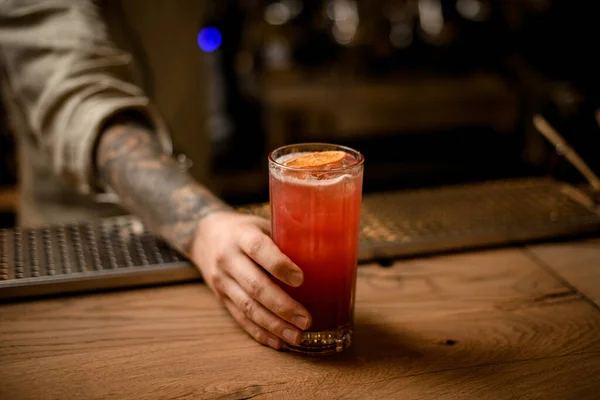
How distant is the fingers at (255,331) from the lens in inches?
35.4

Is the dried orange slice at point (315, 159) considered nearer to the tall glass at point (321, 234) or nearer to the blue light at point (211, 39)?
the tall glass at point (321, 234)

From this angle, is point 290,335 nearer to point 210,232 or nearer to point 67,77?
point 210,232

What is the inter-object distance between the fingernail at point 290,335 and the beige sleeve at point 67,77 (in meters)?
0.59

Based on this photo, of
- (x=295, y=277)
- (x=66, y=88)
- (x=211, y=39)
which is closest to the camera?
(x=295, y=277)

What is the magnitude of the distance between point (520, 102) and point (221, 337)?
3.64 meters

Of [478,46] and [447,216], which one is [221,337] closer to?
[447,216]

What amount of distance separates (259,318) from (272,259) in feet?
0.35

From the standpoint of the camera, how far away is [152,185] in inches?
46.0

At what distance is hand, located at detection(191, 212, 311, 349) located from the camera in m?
0.87

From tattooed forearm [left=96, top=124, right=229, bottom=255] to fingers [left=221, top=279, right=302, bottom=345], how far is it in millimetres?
183

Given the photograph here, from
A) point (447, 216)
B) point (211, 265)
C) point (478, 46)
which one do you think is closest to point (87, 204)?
point (211, 265)

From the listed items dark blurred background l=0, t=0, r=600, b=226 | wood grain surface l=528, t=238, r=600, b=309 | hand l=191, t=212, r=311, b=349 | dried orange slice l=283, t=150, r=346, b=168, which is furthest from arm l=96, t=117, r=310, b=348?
dark blurred background l=0, t=0, r=600, b=226

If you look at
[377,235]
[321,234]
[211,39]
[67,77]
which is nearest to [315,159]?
[321,234]

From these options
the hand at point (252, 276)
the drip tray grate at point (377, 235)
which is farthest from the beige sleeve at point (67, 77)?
the hand at point (252, 276)
